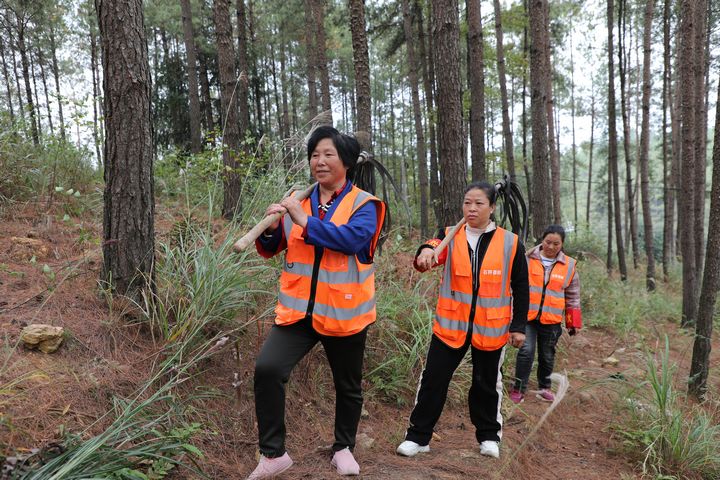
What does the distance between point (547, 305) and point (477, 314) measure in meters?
1.88

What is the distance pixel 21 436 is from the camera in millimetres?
2104

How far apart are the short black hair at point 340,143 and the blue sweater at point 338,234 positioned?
0.16 meters

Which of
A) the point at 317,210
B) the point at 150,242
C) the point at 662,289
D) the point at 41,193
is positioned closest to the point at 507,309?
the point at 317,210

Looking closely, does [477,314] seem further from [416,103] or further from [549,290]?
[416,103]

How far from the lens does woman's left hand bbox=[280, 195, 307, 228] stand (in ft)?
7.29

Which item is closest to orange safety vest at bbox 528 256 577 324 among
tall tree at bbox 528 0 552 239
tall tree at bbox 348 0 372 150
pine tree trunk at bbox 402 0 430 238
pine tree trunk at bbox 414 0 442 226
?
tall tree at bbox 348 0 372 150

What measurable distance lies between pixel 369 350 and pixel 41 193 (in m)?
3.93

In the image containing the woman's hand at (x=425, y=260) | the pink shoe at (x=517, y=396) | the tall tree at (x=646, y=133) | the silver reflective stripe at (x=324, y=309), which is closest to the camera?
the silver reflective stripe at (x=324, y=309)

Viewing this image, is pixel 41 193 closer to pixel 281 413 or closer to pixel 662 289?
pixel 281 413

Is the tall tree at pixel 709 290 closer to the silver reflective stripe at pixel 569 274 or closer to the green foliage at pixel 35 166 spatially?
the silver reflective stripe at pixel 569 274

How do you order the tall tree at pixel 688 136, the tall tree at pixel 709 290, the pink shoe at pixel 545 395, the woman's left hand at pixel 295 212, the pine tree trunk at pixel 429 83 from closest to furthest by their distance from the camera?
the woman's left hand at pixel 295 212, the tall tree at pixel 709 290, the pink shoe at pixel 545 395, the tall tree at pixel 688 136, the pine tree trunk at pixel 429 83

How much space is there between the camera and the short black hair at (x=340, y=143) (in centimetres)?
245

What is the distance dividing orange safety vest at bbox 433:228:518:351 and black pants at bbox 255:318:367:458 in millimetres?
730

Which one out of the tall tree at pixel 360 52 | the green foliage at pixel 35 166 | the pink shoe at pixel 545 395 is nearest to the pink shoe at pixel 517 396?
the pink shoe at pixel 545 395
